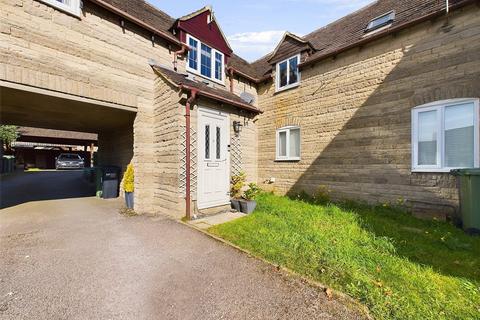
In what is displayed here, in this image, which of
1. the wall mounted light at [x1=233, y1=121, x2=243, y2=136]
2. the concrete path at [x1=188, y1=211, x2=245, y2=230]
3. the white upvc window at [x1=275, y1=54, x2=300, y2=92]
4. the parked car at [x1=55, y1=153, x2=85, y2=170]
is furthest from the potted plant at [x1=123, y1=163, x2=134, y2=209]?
the parked car at [x1=55, y1=153, x2=85, y2=170]

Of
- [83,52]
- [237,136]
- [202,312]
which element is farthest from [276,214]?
[83,52]

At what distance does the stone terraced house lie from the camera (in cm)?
579

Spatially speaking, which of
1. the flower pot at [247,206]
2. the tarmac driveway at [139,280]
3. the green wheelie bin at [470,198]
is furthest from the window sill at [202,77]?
the green wheelie bin at [470,198]

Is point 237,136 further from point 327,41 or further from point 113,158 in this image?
point 113,158

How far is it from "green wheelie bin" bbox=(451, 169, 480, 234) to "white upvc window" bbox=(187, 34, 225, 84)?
9.00 m

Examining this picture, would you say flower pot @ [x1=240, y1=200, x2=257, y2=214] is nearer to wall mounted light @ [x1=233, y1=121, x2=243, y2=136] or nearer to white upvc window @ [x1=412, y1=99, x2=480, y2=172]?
wall mounted light @ [x1=233, y1=121, x2=243, y2=136]

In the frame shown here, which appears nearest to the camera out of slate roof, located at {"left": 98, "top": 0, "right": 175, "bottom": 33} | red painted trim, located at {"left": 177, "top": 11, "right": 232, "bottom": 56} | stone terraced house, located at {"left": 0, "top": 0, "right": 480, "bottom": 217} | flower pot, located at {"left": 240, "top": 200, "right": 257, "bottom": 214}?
Answer: stone terraced house, located at {"left": 0, "top": 0, "right": 480, "bottom": 217}

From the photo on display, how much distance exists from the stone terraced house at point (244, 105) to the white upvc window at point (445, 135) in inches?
1.2

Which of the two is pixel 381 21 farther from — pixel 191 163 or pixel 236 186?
pixel 191 163

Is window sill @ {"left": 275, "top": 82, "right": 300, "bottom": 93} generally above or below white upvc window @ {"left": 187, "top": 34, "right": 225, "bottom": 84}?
below

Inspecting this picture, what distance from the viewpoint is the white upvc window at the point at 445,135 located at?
19.0 ft

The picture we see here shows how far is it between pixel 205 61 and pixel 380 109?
24.0ft

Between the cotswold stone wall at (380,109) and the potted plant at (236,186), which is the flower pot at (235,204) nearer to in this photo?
the potted plant at (236,186)

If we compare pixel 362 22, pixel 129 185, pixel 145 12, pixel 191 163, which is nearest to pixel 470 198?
pixel 191 163
